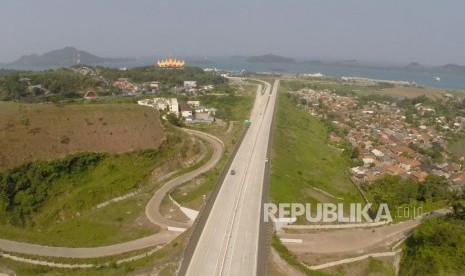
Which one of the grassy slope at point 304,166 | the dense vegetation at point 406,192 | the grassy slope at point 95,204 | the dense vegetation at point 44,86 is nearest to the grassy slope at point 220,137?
the grassy slope at point 95,204

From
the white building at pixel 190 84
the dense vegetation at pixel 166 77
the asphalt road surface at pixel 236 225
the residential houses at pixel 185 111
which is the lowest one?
the asphalt road surface at pixel 236 225

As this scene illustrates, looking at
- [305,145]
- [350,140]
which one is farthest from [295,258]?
[350,140]

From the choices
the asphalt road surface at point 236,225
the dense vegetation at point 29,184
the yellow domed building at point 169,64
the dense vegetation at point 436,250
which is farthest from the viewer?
the yellow domed building at point 169,64

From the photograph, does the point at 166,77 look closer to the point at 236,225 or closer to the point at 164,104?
the point at 164,104

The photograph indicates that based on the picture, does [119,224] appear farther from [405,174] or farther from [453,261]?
[405,174]

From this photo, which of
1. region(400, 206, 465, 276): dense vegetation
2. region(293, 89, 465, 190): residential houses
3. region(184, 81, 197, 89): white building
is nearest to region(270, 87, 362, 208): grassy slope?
region(293, 89, 465, 190): residential houses

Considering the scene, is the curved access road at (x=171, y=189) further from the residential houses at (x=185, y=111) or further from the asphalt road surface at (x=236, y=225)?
the residential houses at (x=185, y=111)

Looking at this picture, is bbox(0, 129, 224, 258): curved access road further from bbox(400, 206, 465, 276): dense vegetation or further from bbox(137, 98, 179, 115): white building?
bbox(137, 98, 179, 115): white building
